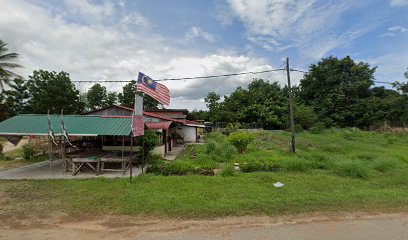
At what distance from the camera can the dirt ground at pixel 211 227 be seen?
427 cm

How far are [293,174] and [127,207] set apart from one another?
255 inches

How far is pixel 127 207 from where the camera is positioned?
18.5 feet

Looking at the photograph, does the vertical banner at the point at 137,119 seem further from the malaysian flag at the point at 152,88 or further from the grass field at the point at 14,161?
the grass field at the point at 14,161

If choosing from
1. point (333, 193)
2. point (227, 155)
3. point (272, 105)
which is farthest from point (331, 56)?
point (333, 193)

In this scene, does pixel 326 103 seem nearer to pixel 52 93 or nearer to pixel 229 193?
pixel 229 193

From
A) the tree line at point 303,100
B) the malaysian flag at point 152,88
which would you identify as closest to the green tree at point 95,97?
the tree line at point 303,100

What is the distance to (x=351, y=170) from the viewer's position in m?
8.65

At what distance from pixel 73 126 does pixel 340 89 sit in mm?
46279

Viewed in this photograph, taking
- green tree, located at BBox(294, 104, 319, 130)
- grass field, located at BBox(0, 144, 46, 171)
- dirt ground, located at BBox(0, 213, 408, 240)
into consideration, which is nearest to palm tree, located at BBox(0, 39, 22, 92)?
grass field, located at BBox(0, 144, 46, 171)

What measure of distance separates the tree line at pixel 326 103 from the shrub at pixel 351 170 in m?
29.5

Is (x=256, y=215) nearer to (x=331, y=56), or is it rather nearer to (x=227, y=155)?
(x=227, y=155)

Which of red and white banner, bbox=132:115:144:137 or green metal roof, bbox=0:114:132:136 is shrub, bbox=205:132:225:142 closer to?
green metal roof, bbox=0:114:132:136

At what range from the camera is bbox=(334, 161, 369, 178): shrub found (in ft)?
27.7

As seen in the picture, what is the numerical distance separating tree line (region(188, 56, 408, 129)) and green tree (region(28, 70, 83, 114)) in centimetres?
2195
